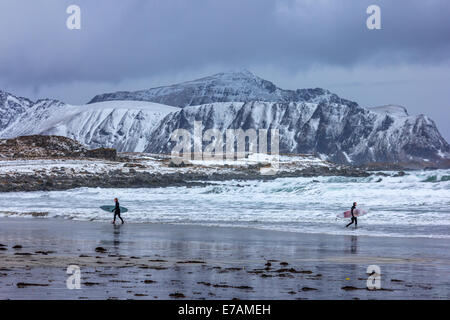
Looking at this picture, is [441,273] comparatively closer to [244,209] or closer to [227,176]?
[244,209]

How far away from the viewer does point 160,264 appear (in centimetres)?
1448

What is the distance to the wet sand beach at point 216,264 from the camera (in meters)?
10.7

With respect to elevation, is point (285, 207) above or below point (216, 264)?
below

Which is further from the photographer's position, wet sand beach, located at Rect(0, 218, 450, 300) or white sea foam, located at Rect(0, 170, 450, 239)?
white sea foam, located at Rect(0, 170, 450, 239)

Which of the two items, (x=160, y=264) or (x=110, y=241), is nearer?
(x=160, y=264)

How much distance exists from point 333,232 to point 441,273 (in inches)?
446

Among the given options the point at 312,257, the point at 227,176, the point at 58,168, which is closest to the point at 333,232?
the point at 312,257

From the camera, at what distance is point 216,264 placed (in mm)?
14609

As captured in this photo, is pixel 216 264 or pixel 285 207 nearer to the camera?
pixel 216 264

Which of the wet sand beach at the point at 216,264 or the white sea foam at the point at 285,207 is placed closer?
the wet sand beach at the point at 216,264

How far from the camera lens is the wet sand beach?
10.7m
